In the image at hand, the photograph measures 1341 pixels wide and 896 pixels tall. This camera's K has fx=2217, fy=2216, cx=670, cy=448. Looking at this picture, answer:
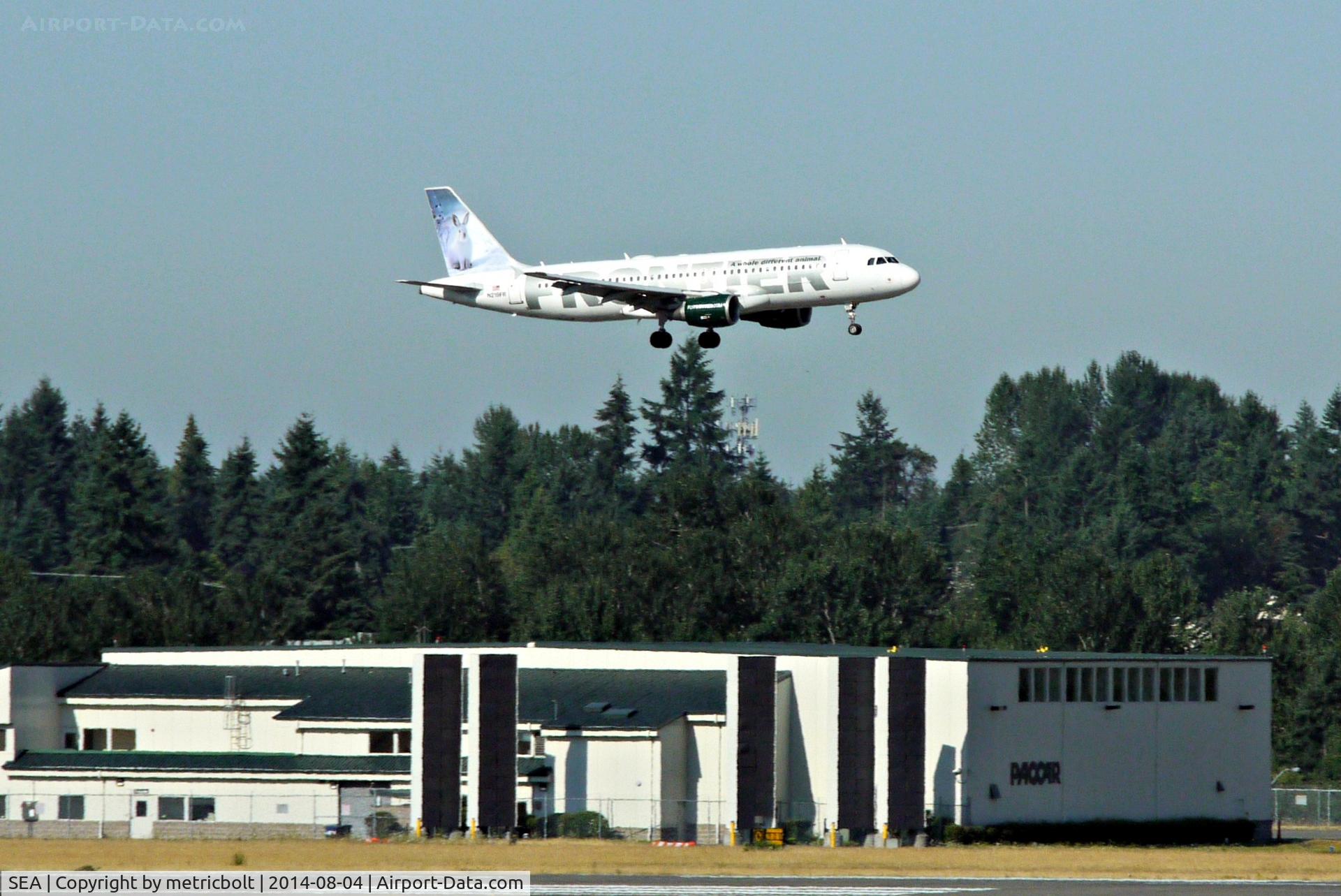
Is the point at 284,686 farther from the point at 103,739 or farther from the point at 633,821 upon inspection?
the point at 633,821

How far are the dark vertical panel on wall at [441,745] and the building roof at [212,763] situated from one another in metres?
5.55

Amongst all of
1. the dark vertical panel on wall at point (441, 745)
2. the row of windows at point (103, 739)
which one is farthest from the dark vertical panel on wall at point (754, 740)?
the row of windows at point (103, 739)

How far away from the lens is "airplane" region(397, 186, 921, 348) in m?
70.2

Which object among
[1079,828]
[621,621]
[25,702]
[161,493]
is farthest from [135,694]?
[161,493]

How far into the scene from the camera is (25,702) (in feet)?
272

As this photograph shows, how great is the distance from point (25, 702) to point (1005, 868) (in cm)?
4270

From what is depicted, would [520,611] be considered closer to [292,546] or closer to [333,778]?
[292,546]

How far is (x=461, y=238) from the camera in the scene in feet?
286

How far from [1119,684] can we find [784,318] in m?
19.3

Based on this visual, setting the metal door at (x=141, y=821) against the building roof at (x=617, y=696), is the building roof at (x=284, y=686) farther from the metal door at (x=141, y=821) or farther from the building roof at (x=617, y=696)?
the metal door at (x=141, y=821)

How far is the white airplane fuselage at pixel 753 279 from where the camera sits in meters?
70.1

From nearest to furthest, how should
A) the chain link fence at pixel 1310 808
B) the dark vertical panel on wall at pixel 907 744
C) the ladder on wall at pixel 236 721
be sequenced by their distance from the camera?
the dark vertical panel on wall at pixel 907 744 → the ladder on wall at pixel 236 721 → the chain link fence at pixel 1310 808

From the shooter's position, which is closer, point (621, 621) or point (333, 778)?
point (333, 778)

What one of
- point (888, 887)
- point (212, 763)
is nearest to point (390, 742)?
point (212, 763)
